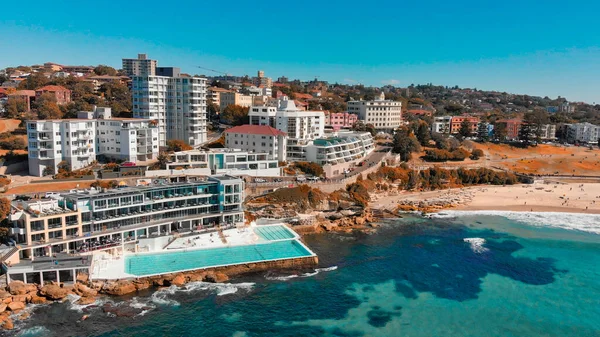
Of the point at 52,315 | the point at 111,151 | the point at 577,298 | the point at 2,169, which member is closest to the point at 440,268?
the point at 577,298

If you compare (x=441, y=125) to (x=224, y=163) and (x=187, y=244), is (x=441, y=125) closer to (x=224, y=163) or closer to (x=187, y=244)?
(x=224, y=163)

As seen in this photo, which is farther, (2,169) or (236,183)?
(2,169)

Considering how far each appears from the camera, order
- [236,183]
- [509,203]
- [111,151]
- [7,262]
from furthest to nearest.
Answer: [509,203]
[111,151]
[236,183]
[7,262]

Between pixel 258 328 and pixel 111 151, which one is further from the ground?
pixel 111 151

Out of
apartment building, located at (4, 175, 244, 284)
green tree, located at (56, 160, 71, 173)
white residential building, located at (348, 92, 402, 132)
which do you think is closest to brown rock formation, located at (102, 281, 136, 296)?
apartment building, located at (4, 175, 244, 284)

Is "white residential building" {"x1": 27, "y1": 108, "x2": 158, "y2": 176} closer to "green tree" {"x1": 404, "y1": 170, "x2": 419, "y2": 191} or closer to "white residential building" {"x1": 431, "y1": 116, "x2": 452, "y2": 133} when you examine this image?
"green tree" {"x1": 404, "y1": 170, "x2": 419, "y2": 191}

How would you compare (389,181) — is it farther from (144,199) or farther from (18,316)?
(18,316)
